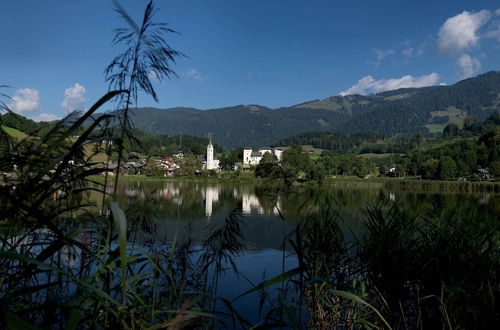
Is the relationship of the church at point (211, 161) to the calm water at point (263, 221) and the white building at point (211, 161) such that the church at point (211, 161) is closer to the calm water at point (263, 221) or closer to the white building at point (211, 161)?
the white building at point (211, 161)

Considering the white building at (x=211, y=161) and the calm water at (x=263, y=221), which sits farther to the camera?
the white building at (x=211, y=161)

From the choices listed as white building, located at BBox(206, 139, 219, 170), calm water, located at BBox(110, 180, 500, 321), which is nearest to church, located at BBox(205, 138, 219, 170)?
white building, located at BBox(206, 139, 219, 170)

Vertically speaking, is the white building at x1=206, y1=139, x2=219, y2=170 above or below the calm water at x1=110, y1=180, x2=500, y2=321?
above

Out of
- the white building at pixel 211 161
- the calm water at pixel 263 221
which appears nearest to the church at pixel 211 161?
the white building at pixel 211 161

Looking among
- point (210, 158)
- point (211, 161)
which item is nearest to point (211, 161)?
point (211, 161)

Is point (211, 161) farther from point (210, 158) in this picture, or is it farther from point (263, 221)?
point (263, 221)

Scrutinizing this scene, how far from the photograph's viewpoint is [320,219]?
7.31 meters

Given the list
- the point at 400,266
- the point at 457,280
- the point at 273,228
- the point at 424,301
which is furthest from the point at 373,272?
the point at 273,228

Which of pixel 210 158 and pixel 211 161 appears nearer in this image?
pixel 210 158

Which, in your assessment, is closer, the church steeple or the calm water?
the calm water

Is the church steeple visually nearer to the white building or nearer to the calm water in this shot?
the white building

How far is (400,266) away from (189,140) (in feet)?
627

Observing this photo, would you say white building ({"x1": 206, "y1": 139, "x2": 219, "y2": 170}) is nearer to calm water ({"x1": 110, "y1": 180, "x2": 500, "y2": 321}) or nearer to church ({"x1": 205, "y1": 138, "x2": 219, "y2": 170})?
church ({"x1": 205, "y1": 138, "x2": 219, "y2": 170})

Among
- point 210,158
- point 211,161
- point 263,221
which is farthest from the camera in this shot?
point 211,161
